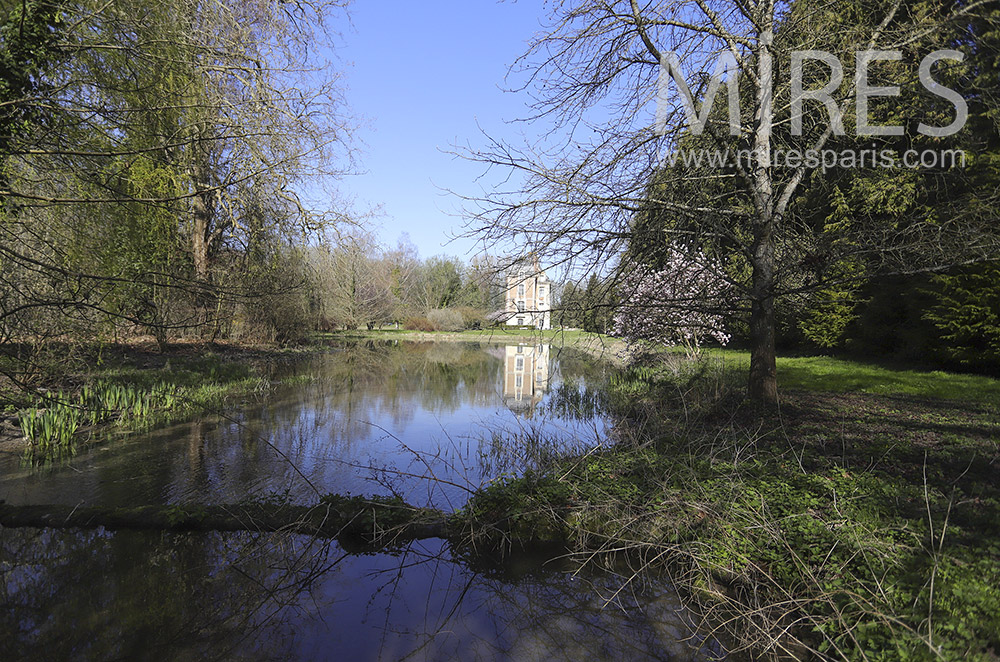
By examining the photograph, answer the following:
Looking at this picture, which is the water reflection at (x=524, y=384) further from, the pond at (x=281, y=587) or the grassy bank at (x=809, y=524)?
the pond at (x=281, y=587)

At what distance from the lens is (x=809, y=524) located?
12.5ft

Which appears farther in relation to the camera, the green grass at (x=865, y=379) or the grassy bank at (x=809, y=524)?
the green grass at (x=865, y=379)

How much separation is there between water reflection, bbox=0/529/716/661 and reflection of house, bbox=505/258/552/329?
306 cm

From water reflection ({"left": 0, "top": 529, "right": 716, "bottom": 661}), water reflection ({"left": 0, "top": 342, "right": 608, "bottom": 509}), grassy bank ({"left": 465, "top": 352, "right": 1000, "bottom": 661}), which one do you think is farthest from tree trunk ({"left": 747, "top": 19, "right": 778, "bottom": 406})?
water reflection ({"left": 0, "top": 529, "right": 716, "bottom": 661})

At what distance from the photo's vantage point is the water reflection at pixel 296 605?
352 centimetres

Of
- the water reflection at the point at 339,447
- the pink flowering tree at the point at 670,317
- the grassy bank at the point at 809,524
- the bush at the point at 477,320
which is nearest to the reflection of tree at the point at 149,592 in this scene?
the water reflection at the point at 339,447

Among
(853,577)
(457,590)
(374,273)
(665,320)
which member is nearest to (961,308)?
(665,320)

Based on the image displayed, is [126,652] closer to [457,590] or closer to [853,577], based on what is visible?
[457,590]

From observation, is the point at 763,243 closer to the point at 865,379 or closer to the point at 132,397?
the point at 865,379

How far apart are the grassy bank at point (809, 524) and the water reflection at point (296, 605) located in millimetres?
426

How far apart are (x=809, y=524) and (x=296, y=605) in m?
3.74

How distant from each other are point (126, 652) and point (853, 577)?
4.49m

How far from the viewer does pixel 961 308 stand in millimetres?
10930

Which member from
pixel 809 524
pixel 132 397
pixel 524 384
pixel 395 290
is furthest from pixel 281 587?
pixel 395 290
